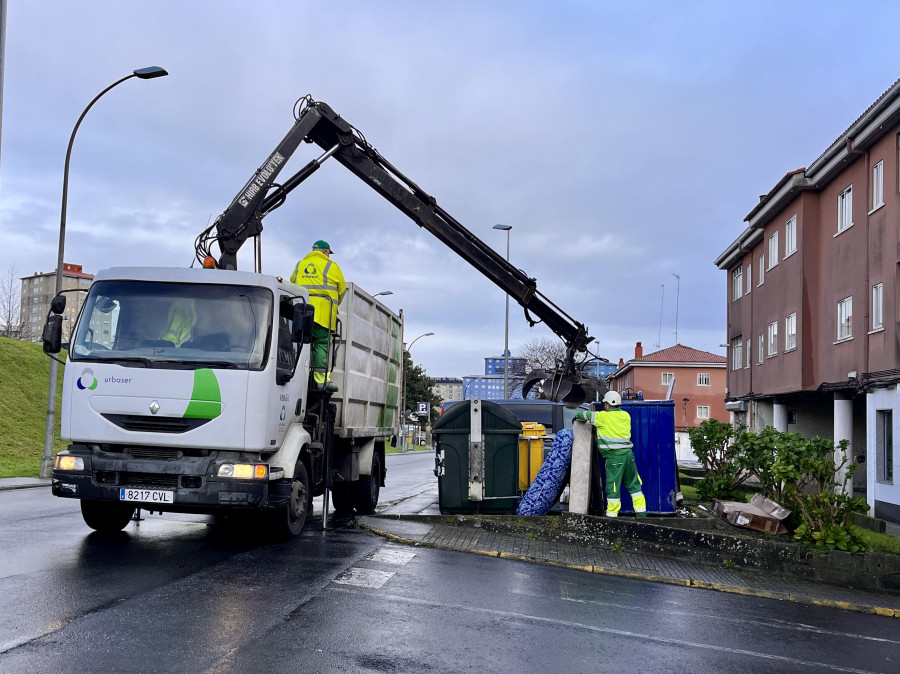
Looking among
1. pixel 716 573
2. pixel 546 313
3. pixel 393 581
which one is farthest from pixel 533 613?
pixel 546 313

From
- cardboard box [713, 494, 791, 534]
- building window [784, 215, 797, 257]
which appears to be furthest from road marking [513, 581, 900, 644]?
building window [784, 215, 797, 257]

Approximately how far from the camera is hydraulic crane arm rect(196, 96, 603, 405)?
12352mm

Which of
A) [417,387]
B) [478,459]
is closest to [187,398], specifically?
[478,459]

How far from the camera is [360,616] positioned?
593cm

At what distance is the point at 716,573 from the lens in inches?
393

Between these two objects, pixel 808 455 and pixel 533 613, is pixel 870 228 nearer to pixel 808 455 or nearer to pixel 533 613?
pixel 808 455

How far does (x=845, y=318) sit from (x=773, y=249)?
6438 millimetres

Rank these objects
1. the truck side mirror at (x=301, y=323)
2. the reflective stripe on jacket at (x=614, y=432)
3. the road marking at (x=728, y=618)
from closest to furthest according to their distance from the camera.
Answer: the road marking at (x=728, y=618) < the truck side mirror at (x=301, y=323) < the reflective stripe on jacket at (x=614, y=432)

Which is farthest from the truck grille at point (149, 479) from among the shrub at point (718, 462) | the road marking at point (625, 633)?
the shrub at point (718, 462)

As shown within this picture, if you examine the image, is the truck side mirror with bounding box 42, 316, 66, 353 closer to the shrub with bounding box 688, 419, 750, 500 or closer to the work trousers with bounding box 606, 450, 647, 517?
the work trousers with bounding box 606, 450, 647, 517

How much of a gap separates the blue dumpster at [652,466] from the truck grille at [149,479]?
19.5 feet

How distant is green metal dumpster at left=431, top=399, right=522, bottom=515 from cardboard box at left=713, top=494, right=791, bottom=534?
2937 millimetres

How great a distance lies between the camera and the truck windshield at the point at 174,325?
8.30m

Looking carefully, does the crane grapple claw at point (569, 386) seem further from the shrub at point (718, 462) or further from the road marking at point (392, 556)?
the road marking at point (392, 556)
